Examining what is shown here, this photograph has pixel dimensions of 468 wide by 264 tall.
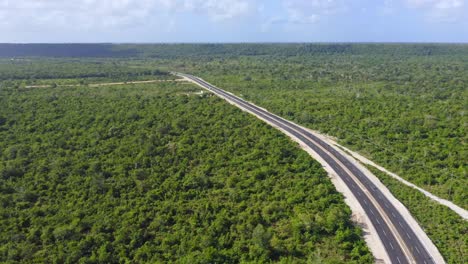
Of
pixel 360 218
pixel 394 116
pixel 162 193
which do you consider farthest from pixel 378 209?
pixel 394 116

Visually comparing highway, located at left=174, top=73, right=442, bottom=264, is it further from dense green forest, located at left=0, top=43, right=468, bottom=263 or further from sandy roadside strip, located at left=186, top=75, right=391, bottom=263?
dense green forest, located at left=0, top=43, right=468, bottom=263

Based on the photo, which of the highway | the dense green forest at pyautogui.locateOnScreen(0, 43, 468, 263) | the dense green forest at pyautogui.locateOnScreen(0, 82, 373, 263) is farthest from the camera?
the dense green forest at pyautogui.locateOnScreen(0, 43, 468, 263)

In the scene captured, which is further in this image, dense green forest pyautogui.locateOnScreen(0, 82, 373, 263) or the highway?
dense green forest pyautogui.locateOnScreen(0, 82, 373, 263)

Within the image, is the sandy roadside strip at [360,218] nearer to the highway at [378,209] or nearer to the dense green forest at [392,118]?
the highway at [378,209]

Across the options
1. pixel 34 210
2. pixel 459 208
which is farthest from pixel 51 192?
pixel 459 208

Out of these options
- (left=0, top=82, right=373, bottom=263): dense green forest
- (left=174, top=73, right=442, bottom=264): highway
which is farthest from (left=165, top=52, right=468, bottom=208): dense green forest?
(left=0, top=82, right=373, bottom=263): dense green forest

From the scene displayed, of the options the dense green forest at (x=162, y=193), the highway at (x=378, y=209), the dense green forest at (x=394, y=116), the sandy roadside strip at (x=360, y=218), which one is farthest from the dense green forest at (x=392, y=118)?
the highway at (x=378, y=209)

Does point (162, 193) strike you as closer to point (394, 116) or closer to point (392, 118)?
point (392, 118)
